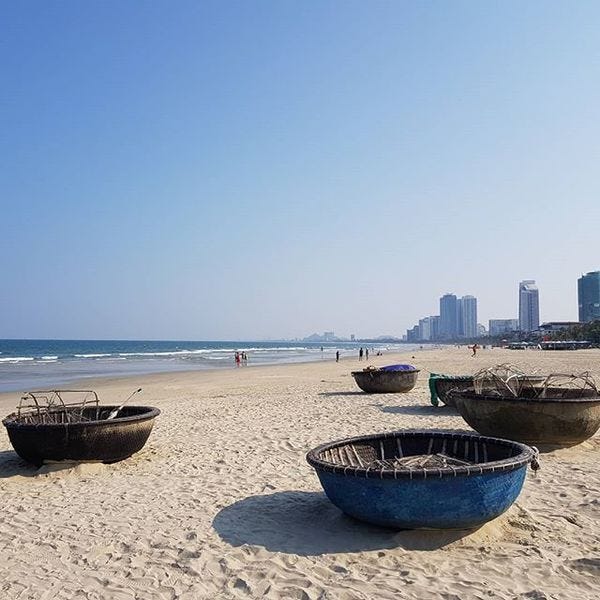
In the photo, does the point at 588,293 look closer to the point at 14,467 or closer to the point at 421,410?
the point at 421,410

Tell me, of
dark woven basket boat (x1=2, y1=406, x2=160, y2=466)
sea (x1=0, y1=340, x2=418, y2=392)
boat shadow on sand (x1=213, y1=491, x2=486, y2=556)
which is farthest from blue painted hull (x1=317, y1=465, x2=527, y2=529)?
sea (x1=0, y1=340, x2=418, y2=392)

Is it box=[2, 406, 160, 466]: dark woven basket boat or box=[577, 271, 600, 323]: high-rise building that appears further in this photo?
box=[577, 271, 600, 323]: high-rise building

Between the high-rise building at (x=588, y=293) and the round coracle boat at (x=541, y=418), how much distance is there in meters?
175

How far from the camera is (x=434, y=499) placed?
496cm

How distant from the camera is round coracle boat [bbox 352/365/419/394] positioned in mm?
17141

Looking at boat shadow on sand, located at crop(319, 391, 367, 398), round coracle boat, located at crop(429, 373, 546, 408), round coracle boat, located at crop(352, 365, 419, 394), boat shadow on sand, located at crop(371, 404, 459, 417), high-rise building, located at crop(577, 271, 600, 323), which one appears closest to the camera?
round coracle boat, located at crop(429, 373, 546, 408)

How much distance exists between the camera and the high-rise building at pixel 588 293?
170m

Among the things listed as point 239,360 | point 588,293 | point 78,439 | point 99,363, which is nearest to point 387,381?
point 78,439

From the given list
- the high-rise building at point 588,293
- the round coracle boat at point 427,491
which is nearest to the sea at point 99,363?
the round coracle boat at point 427,491

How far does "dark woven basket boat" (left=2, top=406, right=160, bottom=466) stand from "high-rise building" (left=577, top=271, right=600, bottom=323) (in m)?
178

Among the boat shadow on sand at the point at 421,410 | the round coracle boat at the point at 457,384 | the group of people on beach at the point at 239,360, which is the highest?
the round coracle boat at the point at 457,384

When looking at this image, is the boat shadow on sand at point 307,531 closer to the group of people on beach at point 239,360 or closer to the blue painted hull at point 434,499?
the blue painted hull at point 434,499

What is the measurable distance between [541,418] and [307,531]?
14.8 feet

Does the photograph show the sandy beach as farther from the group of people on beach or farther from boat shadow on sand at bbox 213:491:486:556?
the group of people on beach
